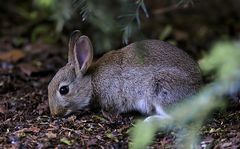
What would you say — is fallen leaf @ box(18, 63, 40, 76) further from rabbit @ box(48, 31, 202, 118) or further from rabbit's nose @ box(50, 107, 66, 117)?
rabbit's nose @ box(50, 107, 66, 117)

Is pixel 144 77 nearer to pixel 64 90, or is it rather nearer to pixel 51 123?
pixel 64 90

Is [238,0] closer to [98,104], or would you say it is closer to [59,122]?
[98,104]

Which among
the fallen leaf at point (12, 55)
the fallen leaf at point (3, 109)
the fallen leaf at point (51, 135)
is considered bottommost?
the fallen leaf at point (51, 135)

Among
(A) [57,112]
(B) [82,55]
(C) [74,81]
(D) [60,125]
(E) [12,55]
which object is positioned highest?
(E) [12,55]

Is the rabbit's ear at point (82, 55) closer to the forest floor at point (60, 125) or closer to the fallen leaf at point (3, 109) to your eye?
the forest floor at point (60, 125)

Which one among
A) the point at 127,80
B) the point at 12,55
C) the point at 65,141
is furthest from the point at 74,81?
the point at 12,55

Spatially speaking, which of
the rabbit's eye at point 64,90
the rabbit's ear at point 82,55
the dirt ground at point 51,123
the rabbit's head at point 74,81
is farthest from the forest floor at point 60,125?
the rabbit's ear at point 82,55
